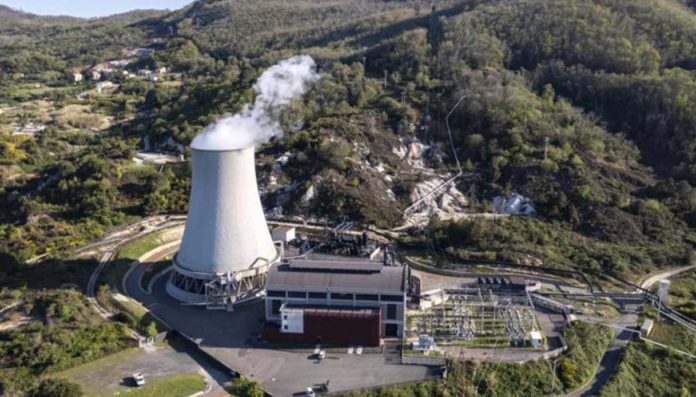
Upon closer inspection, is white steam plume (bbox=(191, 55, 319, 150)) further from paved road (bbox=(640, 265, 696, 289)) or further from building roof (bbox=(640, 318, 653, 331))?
paved road (bbox=(640, 265, 696, 289))

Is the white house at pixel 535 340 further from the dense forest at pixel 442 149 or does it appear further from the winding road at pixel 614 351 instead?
the winding road at pixel 614 351

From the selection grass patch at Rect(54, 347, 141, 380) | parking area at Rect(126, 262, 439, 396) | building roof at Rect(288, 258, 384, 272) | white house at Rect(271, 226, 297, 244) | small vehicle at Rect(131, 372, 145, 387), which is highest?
building roof at Rect(288, 258, 384, 272)

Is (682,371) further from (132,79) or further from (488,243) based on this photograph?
(132,79)

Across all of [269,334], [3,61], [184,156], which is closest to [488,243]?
[269,334]

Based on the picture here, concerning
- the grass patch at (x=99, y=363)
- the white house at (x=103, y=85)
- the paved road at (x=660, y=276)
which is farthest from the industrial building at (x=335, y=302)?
the white house at (x=103, y=85)

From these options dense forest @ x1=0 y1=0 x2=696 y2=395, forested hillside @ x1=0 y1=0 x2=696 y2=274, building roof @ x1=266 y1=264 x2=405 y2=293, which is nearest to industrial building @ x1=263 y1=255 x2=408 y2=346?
building roof @ x1=266 y1=264 x2=405 y2=293

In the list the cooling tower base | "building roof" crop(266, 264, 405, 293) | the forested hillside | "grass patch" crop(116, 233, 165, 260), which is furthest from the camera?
the forested hillside
